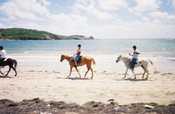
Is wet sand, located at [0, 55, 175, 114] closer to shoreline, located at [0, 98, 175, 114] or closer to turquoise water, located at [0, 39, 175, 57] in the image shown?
shoreline, located at [0, 98, 175, 114]

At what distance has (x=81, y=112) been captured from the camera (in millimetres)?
10445

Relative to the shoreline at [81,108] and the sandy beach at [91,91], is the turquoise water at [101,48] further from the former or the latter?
the shoreline at [81,108]

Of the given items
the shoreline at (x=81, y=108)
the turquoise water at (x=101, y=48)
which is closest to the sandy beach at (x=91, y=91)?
the shoreline at (x=81, y=108)

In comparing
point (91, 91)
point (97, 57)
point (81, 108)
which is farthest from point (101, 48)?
point (81, 108)

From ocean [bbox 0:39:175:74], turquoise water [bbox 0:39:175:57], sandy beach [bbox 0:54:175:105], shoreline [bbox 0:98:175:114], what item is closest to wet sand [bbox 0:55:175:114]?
sandy beach [bbox 0:54:175:105]

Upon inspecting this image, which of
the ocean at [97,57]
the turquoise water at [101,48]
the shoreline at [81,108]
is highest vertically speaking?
the turquoise water at [101,48]

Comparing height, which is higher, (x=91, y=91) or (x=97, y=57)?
(x=97, y=57)

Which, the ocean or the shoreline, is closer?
the shoreline

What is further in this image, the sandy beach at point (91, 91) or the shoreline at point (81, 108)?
the sandy beach at point (91, 91)

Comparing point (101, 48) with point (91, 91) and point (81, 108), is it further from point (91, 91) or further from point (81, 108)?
point (81, 108)

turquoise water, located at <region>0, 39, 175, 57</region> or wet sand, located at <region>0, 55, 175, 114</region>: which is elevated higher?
turquoise water, located at <region>0, 39, 175, 57</region>

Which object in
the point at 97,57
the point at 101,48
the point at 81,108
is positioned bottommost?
the point at 81,108

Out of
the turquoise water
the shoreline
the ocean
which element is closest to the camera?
the shoreline

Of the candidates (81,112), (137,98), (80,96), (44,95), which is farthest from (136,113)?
(44,95)
